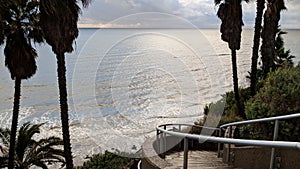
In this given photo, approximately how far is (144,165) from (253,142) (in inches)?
85.9

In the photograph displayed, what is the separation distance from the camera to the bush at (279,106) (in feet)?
19.4

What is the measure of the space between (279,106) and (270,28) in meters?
13.5

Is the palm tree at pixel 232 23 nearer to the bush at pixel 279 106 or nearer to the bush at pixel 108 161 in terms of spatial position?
the bush at pixel 108 161

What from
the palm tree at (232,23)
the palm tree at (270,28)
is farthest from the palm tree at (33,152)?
the palm tree at (270,28)

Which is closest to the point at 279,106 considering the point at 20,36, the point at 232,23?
the point at 20,36

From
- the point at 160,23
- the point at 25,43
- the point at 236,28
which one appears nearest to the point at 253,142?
the point at 160,23

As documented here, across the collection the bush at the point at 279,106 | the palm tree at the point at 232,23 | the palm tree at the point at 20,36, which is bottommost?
the bush at the point at 279,106

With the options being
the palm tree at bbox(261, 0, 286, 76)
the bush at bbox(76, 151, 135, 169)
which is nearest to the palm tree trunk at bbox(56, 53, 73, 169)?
the bush at bbox(76, 151, 135, 169)

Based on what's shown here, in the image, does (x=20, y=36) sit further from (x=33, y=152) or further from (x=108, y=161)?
(x=108, y=161)

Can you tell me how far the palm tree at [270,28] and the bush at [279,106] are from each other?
1072 cm

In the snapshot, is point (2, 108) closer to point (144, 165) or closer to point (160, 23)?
point (160, 23)

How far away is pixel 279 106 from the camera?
23.0 feet

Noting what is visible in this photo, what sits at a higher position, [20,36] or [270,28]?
[270,28]

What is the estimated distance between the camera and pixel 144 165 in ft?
14.6
